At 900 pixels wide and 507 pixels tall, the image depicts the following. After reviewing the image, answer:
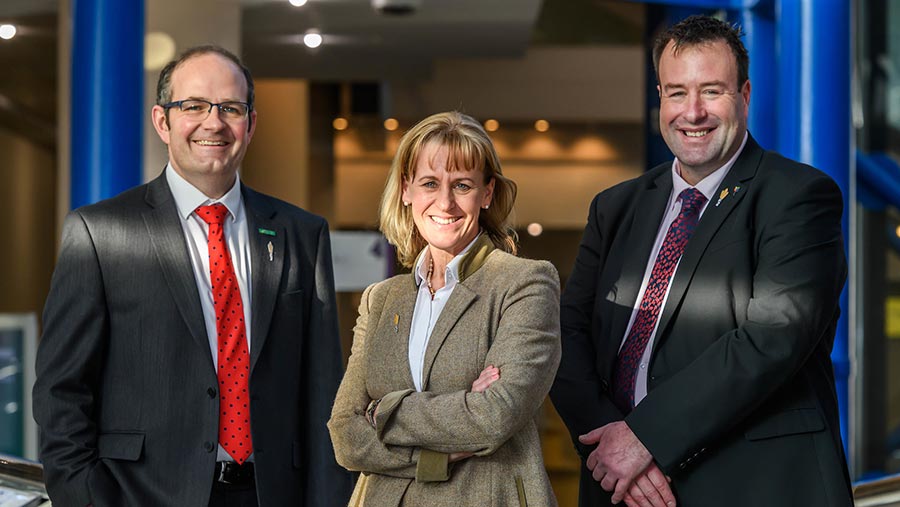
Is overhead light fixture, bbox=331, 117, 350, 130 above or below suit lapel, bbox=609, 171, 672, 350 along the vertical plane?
above

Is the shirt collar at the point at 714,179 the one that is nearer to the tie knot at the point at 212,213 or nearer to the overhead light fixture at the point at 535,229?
the tie knot at the point at 212,213

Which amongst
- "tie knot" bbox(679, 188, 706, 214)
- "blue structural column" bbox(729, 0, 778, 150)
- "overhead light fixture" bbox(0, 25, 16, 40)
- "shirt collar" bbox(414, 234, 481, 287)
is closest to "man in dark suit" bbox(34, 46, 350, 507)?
"shirt collar" bbox(414, 234, 481, 287)

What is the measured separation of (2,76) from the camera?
666cm

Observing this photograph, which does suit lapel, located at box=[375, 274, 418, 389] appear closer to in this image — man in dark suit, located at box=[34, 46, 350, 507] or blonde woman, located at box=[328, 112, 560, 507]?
blonde woman, located at box=[328, 112, 560, 507]

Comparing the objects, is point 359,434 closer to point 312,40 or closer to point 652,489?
point 652,489

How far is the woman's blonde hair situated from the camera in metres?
2.39

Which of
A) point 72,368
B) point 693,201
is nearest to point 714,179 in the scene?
point 693,201

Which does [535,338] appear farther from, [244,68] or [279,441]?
[244,68]

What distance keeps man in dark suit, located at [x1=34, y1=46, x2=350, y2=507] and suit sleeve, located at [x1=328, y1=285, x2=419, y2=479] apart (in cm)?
22

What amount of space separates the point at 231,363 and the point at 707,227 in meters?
1.13

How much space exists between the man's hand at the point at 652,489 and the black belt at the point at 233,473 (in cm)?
87

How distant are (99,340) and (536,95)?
6689 mm

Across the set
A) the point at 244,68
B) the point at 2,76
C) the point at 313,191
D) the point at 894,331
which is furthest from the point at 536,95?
the point at 244,68

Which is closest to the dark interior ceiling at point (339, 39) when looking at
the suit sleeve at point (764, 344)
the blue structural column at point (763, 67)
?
the blue structural column at point (763, 67)
